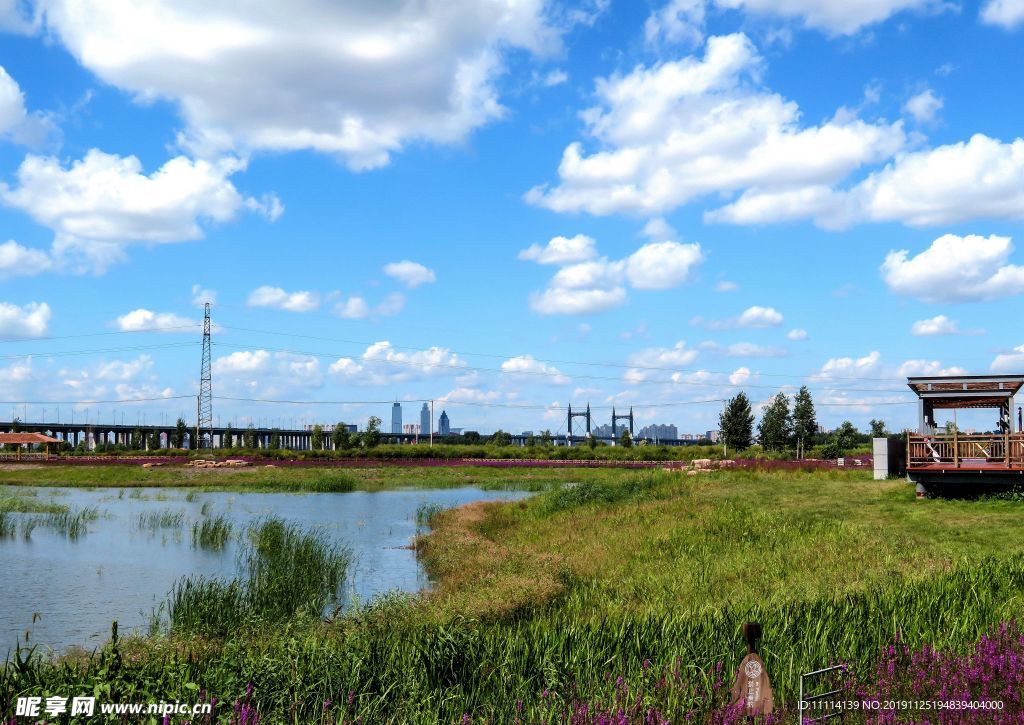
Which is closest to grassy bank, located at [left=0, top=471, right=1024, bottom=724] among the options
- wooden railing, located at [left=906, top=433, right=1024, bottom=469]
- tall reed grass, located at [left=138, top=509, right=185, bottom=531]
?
wooden railing, located at [left=906, top=433, right=1024, bottom=469]

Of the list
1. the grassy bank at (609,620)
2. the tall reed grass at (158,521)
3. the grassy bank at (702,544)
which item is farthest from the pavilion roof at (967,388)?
the tall reed grass at (158,521)

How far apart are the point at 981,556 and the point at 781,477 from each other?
21.9 meters

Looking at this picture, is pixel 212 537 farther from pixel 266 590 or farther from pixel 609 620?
pixel 609 620

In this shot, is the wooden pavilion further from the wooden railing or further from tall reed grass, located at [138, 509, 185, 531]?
tall reed grass, located at [138, 509, 185, 531]

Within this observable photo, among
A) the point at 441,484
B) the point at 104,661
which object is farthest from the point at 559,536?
the point at 441,484

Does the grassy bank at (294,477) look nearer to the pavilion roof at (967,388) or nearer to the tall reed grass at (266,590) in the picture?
the pavilion roof at (967,388)

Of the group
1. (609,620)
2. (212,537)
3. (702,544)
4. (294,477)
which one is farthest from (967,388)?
(294,477)

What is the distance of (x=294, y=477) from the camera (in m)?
56.4

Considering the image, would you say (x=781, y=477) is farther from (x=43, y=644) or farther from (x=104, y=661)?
(x=104, y=661)

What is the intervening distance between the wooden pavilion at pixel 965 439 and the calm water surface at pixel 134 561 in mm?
17263

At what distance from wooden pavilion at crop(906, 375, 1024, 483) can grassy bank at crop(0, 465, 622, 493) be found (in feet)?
64.9

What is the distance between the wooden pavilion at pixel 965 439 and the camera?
26047mm

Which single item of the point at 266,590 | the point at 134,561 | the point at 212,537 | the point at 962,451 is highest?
the point at 962,451

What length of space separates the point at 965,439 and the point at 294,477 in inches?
1657
